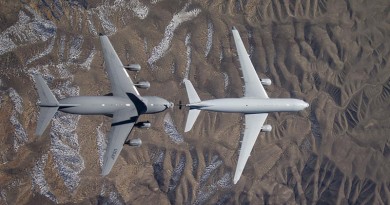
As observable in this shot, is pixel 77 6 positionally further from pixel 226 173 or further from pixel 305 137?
pixel 305 137

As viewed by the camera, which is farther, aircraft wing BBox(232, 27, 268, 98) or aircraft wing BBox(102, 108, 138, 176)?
aircraft wing BBox(232, 27, 268, 98)

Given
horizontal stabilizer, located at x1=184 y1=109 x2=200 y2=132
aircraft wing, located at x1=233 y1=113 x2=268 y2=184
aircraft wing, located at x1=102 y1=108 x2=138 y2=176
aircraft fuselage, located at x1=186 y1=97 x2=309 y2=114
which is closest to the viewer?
aircraft wing, located at x1=102 y1=108 x2=138 y2=176

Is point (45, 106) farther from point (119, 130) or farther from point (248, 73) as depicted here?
point (248, 73)

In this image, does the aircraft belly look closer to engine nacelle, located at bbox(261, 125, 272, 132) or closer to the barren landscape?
the barren landscape

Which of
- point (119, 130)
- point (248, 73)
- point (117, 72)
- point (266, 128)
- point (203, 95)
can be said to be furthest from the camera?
point (203, 95)

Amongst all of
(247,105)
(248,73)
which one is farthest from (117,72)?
(248,73)

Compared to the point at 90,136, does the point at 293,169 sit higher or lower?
lower

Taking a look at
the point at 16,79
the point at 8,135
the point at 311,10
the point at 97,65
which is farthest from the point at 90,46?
the point at 311,10

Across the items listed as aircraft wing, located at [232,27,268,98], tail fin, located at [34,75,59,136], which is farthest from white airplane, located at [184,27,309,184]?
tail fin, located at [34,75,59,136]
